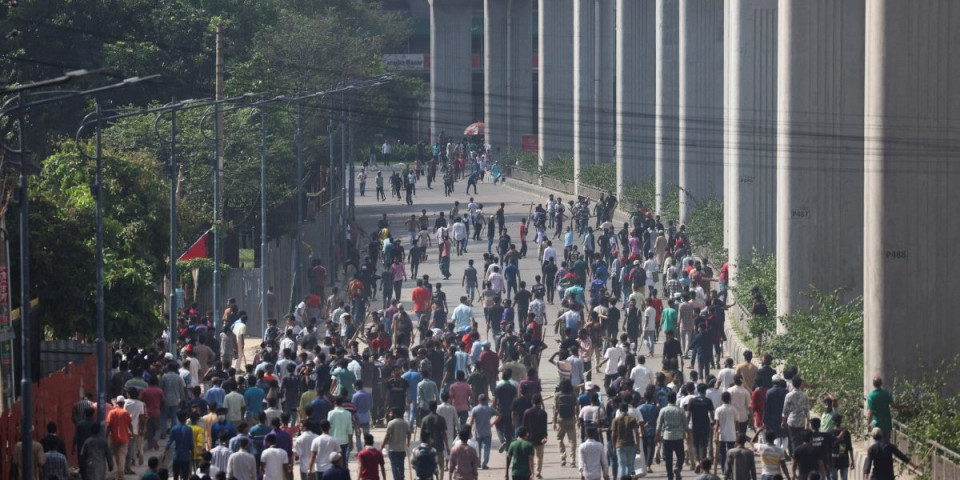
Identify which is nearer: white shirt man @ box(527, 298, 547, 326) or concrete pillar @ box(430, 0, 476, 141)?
white shirt man @ box(527, 298, 547, 326)

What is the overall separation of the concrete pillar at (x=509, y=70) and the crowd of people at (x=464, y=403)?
172ft

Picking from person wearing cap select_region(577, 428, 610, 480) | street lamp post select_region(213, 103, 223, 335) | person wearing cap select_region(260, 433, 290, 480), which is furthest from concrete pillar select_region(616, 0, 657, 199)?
person wearing cap select_region(260, 433, 290, 480)

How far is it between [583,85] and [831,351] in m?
47.8

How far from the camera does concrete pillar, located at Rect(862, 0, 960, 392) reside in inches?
1111

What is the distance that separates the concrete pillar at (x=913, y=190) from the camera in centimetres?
2822

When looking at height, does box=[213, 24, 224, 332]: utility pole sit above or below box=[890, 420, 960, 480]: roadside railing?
above

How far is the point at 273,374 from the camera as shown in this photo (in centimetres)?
2977

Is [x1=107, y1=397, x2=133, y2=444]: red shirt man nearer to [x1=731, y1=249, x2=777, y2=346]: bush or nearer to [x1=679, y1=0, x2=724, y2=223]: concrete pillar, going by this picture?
[x1=731, y1=249, x2=777, y2=346]: bush

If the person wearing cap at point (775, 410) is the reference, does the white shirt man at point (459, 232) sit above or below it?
above

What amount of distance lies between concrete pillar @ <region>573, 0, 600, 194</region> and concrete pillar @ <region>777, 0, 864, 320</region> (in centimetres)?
3697

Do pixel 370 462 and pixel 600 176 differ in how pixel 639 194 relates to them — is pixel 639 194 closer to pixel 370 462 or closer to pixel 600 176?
pixel 600 176

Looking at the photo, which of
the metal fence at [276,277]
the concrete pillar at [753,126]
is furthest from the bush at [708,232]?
the metal fence at [276,277]

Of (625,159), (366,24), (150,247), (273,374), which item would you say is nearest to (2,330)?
(273,374)

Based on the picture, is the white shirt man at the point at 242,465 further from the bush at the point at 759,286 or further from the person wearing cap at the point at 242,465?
the bush at the point at 759,286
